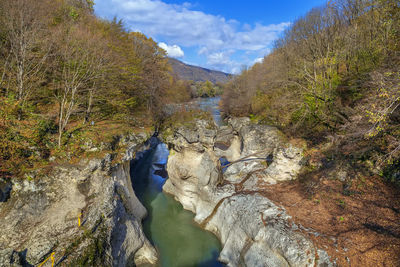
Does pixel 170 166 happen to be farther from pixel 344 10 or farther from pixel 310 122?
pixel 344 10

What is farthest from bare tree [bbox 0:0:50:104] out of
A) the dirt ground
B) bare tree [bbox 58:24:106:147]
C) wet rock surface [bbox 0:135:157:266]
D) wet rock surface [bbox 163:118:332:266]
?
the dirt ground

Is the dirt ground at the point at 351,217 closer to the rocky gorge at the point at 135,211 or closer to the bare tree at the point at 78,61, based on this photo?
the rocky gorge at the point at 135,211

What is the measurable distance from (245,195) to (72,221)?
999cm

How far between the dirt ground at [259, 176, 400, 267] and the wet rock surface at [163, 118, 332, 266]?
0.71 metres

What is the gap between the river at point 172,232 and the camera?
12117 millimetres

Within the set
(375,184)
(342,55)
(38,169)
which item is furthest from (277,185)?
(38,169)

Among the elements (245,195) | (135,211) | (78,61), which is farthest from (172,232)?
(78,61)

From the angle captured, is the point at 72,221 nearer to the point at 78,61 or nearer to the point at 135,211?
the point at 135,211

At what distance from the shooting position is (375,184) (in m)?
10.4

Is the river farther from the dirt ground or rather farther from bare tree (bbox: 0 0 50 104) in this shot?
bare tree (bbox: 0 0 50 104)

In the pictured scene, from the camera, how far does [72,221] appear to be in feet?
28.4

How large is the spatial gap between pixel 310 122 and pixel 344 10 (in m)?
10.6

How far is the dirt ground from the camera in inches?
298

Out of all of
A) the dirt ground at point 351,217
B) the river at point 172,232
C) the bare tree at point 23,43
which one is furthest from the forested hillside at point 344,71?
the bare tree at point 23,43
